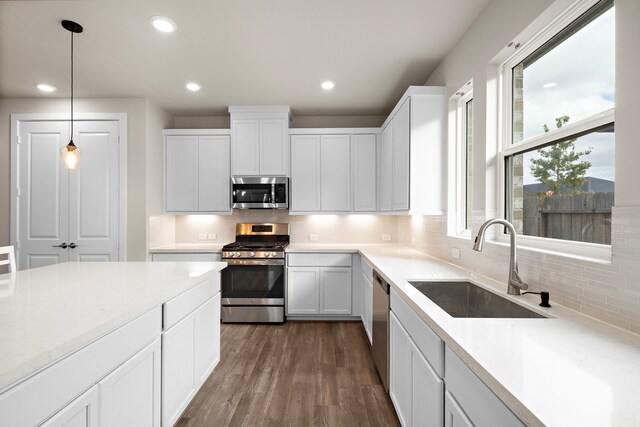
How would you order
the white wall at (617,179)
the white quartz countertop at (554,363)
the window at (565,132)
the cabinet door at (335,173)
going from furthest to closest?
the cabinet door at (335,173), the window at (565,132), the white wall at (617,179), the white quartz countertop at (554,363)

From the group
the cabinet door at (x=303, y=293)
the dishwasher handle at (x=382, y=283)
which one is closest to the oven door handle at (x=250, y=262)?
the cabinet door at (x=303, y=293)

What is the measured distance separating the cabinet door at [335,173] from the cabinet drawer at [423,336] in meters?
2.18

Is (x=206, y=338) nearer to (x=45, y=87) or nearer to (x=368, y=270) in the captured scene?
(x=368, y=270)

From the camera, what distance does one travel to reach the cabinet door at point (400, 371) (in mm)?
1598

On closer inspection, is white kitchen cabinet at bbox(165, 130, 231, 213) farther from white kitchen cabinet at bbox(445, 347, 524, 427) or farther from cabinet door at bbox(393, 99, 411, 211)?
white kitchen cabinet at bbox(445, 347, 524, 427)

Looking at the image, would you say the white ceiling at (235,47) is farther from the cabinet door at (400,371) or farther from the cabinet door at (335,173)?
the cabinet door at (400,371)

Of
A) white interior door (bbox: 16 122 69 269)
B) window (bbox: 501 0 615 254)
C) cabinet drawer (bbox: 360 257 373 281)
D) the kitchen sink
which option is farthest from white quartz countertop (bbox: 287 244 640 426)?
white interior door (bbox: 16 122 69 269)

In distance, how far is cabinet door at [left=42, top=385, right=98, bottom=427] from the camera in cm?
89

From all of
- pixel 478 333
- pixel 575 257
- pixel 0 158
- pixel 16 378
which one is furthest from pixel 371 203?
pixel 0 158

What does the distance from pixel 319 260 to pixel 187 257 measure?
1.58 meters

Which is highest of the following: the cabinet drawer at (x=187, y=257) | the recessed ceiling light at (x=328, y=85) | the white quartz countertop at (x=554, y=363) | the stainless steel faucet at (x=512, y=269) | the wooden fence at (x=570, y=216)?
the recessed ceiling light at (x=328, y=85)

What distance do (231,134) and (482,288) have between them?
323cm

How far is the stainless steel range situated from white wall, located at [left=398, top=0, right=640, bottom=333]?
75.3 inches

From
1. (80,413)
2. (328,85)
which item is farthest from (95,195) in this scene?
(80,413)
